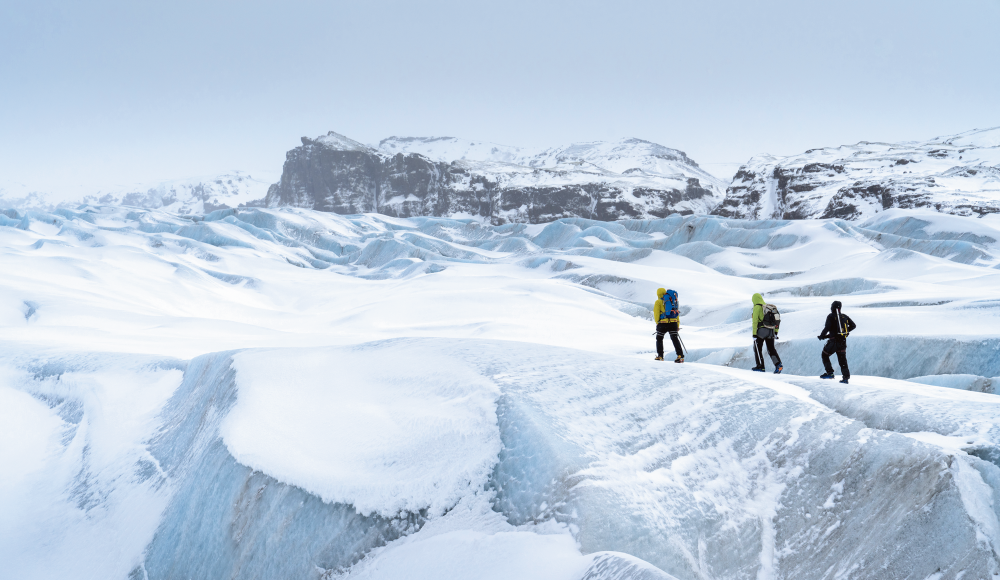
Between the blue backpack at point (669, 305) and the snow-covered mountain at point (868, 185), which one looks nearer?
the blue backpack at point (669, 305)

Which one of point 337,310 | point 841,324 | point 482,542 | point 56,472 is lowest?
point 337,310

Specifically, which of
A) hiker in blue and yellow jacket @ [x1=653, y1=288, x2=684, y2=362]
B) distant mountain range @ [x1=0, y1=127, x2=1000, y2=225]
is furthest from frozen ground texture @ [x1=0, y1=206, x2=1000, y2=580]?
distant mountain range @ [x1=0, y1=127, x2=1000, y2=225]

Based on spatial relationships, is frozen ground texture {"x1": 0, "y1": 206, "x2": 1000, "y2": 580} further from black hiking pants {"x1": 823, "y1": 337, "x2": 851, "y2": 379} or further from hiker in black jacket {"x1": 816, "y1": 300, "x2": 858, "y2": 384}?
hiker in black jacket {"x1": 816, "y1": 300, "x2": 858, "y2": 384}

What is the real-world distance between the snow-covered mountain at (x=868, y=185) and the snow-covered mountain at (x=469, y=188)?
49.9 ft

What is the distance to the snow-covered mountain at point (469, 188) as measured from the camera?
89.1 meters

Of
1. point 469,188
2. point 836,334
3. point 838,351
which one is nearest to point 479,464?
point 838,351

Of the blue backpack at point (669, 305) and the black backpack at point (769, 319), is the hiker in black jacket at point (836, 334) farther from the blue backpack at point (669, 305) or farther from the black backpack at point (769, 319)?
the blue backpack at point (669, 305)

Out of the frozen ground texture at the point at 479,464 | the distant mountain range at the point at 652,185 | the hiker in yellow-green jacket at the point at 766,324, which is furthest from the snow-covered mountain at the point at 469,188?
the frozen ground texture at the point at 479,464

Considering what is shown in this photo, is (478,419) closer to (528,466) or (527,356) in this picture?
(528,466)

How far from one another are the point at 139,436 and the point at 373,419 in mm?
2937

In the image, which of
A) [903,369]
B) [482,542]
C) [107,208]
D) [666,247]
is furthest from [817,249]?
[107,208]

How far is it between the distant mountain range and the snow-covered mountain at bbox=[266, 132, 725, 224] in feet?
0.71

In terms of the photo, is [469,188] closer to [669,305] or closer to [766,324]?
[669,305]

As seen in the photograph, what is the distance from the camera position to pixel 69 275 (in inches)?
817
